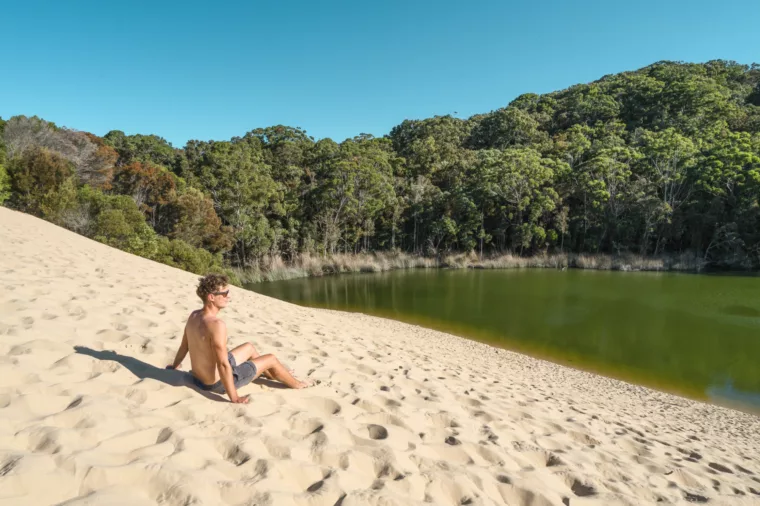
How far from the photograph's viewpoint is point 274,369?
3.45 metres

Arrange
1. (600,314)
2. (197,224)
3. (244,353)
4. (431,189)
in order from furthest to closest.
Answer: (431,189) → (197,224) → (600,314) → (244,353)

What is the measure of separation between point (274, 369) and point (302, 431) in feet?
2.66

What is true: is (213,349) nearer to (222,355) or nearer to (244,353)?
(222,355)

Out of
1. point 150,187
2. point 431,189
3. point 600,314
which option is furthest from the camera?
point 431,189

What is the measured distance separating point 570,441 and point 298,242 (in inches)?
1004

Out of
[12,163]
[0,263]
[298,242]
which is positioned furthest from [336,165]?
[0,263]

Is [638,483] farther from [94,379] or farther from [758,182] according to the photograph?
[758,182]

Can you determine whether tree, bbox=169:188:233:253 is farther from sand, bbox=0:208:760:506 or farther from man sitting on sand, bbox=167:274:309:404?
man sitting on sand, bbox=167:274:309:404

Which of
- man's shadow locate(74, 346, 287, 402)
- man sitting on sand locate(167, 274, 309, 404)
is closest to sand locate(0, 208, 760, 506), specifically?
man's shadow locate(74, 346, 287, 402)

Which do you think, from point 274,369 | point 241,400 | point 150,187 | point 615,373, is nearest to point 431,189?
point 150,187

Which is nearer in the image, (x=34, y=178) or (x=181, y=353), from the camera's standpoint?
(x=181, y=353)

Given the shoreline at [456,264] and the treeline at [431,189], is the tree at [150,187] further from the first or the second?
the shoreline at [456,264]

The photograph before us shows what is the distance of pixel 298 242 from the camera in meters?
27.8

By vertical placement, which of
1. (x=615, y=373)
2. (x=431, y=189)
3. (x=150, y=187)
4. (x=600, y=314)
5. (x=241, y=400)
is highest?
(x=431, y=189)
